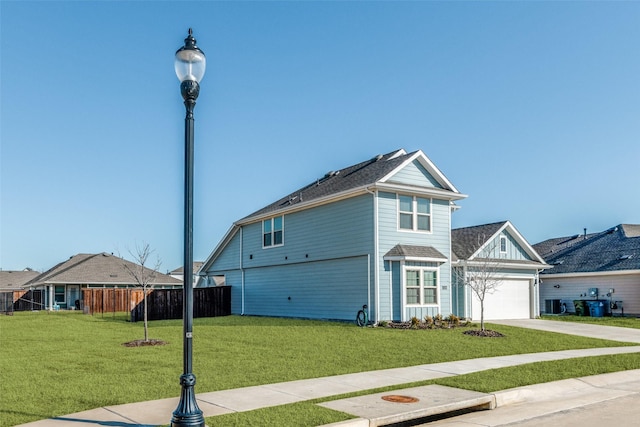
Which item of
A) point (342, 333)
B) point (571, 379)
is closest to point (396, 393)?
point (571, 379)

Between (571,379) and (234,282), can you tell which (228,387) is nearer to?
(571,379)

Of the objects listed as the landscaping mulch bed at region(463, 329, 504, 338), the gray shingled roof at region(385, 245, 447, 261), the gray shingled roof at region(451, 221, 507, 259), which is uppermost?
the gray shingled roof at region(451, 221, 507, 259)

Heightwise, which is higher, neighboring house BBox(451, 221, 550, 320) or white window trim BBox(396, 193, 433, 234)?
white window trim BBox(396, 193, 433, 234)

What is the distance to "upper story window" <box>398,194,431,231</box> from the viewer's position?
24.0 m

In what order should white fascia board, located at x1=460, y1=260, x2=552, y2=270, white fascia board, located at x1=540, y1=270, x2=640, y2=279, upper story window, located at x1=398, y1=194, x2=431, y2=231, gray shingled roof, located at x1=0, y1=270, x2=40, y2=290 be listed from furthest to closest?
gray shingled roof, located at x1=0, y1=270, x2=40, y2=290
white fascia board, located at x1=540, y1=270, x2=640, y2=279
white fascia board, located at x1=460, y1=260, x2=552, y2=270
upper story window, located at x1=398, y1=194, x2=431, y2=231

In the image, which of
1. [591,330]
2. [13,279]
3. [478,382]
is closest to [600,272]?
[591,330]

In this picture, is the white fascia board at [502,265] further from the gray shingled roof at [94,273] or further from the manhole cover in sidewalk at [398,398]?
the gray shingled roof at [94,273]

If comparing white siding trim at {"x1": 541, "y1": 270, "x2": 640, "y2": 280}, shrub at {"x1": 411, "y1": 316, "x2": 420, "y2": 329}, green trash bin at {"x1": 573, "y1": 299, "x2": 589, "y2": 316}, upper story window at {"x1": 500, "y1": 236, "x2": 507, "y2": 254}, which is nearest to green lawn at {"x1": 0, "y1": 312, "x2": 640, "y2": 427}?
shrub at {"x1": 411, "y1": 316, "x2": 420, "y2": 329}

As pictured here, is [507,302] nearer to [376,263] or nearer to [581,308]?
[581,308]

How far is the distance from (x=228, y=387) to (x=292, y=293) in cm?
1758

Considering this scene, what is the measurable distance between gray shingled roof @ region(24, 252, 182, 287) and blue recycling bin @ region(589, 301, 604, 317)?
28659 mm

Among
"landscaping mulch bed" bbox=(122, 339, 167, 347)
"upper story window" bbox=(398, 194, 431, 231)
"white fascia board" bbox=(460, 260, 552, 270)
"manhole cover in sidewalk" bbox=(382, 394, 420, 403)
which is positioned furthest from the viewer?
"white fascia board" bbox=(460, 260, 552, 270)

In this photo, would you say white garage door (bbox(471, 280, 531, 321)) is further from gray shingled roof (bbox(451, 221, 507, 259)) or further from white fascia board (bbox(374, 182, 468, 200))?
white fascia board (bbox(374, 182, 468, 200))

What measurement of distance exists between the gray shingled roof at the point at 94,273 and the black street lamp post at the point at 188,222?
37.3 m
